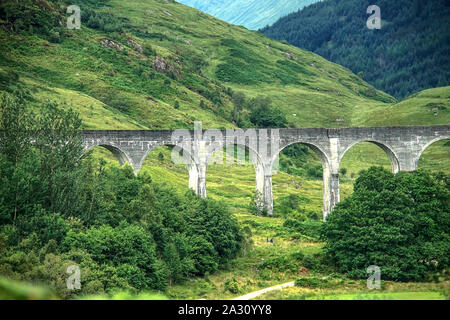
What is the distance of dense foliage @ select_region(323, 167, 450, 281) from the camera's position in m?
34.3

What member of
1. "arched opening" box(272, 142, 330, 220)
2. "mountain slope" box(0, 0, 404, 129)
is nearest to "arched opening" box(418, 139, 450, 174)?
"arched opening" box(272, 142, 330, 220)

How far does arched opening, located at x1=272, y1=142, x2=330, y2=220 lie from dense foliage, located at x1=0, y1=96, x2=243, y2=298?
65.0ft

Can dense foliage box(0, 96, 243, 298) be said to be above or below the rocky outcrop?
below

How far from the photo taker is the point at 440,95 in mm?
128625

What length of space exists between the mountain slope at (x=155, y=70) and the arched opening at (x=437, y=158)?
26.6m

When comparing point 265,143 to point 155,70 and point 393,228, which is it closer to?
point 393,228

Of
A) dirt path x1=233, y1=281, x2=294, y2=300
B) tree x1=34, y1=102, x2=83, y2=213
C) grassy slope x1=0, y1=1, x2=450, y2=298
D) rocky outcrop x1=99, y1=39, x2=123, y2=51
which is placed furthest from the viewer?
rocky outcrop x1=99, y1=39, x2=123, y2=51

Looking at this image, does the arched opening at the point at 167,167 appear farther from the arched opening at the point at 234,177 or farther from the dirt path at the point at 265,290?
the dirt path at the point at 265,290

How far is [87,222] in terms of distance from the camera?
33.5 m

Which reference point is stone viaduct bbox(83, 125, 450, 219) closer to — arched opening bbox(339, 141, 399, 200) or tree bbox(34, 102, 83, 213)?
tree bbox(34, 102, 83, 213)

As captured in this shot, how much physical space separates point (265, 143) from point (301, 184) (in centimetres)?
2963

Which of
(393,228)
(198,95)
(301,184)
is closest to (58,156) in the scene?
(393,228)

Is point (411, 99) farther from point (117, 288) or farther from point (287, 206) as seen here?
point (117, 288)
